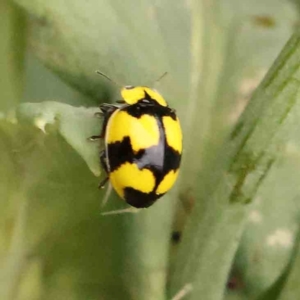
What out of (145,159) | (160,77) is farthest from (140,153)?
(160,77)

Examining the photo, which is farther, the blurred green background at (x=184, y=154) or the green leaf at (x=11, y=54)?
the green leaf at (x=11, y=54)

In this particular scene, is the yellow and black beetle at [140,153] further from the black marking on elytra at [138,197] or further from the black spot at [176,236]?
the black spot at [176,236]

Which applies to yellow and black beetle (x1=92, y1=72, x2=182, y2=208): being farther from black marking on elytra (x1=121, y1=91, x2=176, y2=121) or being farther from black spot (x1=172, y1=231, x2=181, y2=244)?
black spot (x1=172, y1=231, x2=181, y2=244)

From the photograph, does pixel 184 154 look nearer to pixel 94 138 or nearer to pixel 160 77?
pixel 160 77

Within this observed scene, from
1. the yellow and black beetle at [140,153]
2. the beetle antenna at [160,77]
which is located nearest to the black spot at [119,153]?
the yellow and black beetle at [140,153]

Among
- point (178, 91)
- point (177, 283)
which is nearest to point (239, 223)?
point (177, 283)

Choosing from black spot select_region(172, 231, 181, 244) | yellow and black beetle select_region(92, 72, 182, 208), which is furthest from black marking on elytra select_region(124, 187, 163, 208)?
black spot select_region(172, 231, 181, 244)

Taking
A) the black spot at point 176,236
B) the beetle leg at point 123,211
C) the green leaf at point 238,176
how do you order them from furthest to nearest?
the black spot at point 176,236
the beetle leg at point 123,211
the green leaf at point 238,176
